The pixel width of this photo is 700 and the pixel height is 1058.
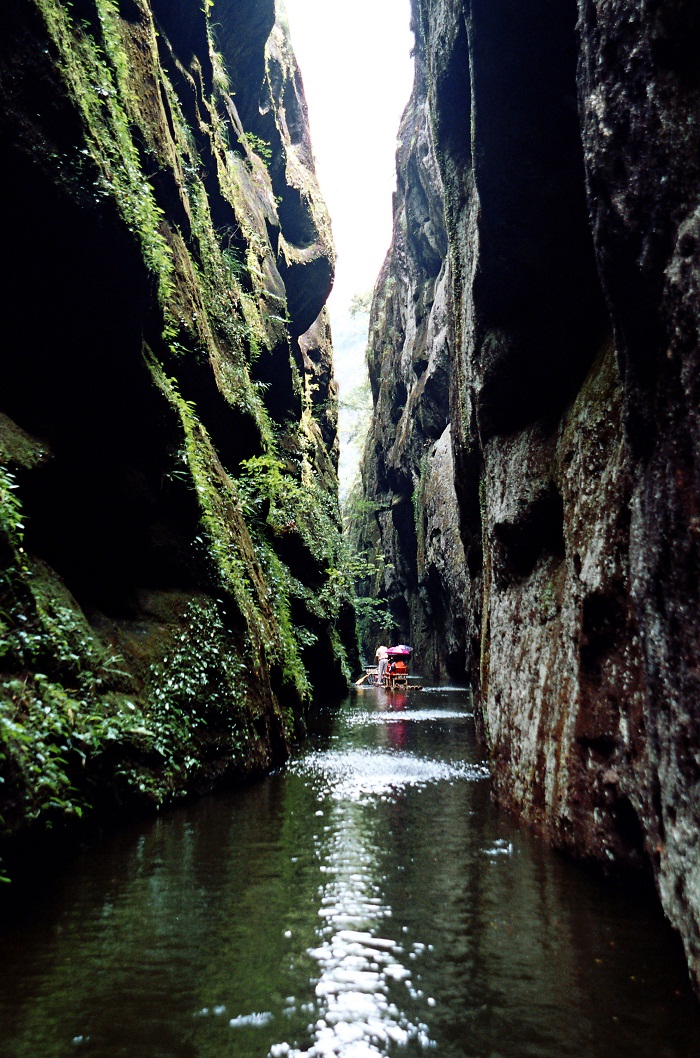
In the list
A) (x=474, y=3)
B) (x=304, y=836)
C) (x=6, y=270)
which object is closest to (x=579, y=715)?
(x=304, y=836)

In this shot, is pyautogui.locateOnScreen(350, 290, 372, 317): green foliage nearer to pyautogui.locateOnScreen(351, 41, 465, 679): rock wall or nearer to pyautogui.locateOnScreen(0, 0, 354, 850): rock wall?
pyautogui.locateOnScreen(351, 41, 465, 679): rock wall

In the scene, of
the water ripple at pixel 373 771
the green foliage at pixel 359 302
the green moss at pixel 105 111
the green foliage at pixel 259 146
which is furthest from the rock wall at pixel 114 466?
the green foliage at pixel 359 302

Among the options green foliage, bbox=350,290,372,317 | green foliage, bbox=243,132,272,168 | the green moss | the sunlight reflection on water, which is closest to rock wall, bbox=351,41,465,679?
green foliage, bbox=243,132,272,168

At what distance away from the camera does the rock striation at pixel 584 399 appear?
274 cm

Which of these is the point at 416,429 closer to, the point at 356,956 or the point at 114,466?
the point at 114,466

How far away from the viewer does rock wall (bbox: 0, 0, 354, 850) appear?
15.3 ft

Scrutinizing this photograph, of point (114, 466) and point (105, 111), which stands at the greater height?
point (105, 111)

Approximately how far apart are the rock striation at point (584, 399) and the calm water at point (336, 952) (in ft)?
1.41

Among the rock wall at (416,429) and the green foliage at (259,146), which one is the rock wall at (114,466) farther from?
the rock wall at (416,429)

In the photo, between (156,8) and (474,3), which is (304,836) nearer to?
(474,3)

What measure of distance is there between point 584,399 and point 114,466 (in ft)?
15.6

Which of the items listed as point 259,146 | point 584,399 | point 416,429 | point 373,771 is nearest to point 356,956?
point 584,399

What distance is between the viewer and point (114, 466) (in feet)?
22.1

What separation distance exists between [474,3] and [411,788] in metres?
7.67
